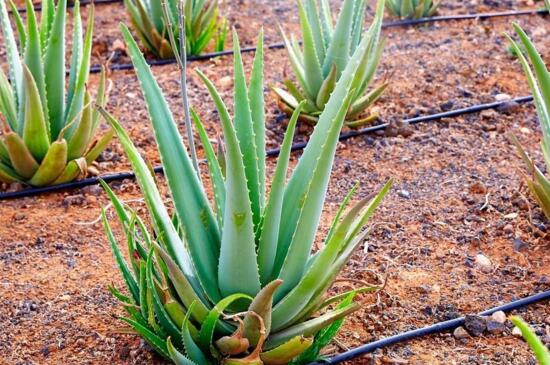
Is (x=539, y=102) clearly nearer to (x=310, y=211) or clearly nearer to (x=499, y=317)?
(x=499, y=317)

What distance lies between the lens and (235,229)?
5.75 feet

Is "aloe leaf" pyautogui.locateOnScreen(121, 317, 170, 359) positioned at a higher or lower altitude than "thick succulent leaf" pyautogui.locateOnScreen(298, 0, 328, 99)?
lower

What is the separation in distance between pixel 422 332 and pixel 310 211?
702mm

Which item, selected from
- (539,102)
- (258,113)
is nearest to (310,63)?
(539,102)

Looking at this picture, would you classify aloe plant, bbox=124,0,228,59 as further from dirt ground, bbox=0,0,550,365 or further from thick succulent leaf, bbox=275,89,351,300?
thick succulent leaf, bbox=275,89,351,300

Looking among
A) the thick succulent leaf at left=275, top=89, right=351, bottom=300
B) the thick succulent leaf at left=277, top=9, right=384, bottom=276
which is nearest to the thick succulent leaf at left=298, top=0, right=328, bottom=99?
the thick succulent leaf at left=277, top=9, right=384, bottom=276

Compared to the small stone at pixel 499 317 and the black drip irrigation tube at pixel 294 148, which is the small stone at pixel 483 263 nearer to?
the small stone at pixel 499 317

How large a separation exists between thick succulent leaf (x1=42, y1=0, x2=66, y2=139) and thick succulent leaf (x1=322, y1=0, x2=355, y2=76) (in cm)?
110

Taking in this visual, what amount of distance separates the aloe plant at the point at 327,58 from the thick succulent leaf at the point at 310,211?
139 cm

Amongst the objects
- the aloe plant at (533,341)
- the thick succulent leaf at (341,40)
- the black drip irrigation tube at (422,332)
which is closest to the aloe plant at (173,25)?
the thick succulent leaf at (341,40)

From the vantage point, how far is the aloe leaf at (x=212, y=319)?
173 cm

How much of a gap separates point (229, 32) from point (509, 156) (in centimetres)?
213

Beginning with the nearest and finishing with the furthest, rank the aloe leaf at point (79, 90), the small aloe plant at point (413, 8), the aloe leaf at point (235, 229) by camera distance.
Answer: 1. the aloe leaf at point (235, 229)
2. the aloe leaf at point (79, 90)
3. the small aloe plant at point (413, 8)

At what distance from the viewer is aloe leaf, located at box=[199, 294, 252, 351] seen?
5.68ft
